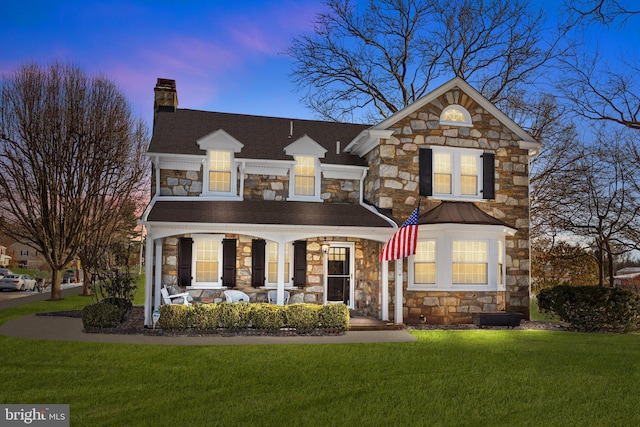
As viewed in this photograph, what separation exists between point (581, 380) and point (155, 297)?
11.0 meters

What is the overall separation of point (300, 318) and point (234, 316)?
1.73 meters

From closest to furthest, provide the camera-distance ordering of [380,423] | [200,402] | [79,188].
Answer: [380,423], [200,402], [79,188]

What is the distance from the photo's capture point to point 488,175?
17062mm

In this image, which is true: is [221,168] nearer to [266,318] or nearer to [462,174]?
[266,318]

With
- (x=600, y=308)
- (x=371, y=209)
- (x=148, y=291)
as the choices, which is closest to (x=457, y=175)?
(x=371, y=209)

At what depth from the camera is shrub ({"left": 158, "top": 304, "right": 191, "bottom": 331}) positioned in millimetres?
13414

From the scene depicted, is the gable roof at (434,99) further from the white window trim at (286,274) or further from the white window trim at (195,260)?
the white window trim at (195,260)

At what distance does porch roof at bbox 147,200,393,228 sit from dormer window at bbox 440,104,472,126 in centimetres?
393

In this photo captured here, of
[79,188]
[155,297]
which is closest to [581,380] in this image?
[155,297]

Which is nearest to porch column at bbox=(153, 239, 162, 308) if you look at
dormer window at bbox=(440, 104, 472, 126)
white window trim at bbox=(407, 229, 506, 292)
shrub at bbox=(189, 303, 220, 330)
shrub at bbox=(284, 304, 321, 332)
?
shrub at bbox=(189, 303, 220, 330)

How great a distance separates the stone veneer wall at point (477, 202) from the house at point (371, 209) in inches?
1.3

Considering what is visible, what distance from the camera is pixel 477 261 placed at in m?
16.4

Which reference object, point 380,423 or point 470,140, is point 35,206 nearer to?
point 470,140

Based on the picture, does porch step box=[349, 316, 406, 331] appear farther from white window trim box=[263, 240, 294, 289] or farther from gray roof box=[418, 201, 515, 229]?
gray roof box=[418, 201, 515, 229]
